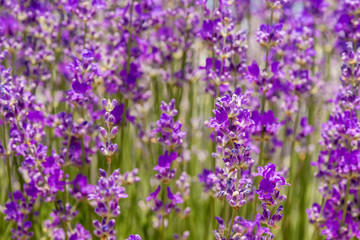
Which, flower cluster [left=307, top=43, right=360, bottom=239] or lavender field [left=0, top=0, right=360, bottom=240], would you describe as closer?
lavender field [left=0, top=0, right=360, bottom=240]

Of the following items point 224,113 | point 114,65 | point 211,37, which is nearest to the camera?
point 224,113

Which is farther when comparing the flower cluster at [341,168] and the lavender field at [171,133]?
the flower cluster at [341,168]

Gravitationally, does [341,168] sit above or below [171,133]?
below

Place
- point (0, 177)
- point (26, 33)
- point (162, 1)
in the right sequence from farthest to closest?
point (162, 1)
point (0, 177)
point (26, 33)

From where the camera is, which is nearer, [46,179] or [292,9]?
[46,179]

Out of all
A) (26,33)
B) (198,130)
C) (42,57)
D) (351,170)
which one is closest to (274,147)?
(198,130)

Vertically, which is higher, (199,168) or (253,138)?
(253,138)

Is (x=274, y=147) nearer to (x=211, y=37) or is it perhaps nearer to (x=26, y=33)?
(x=211, y=37)

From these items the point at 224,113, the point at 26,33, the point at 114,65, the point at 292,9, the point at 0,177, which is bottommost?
the point at 0,177
